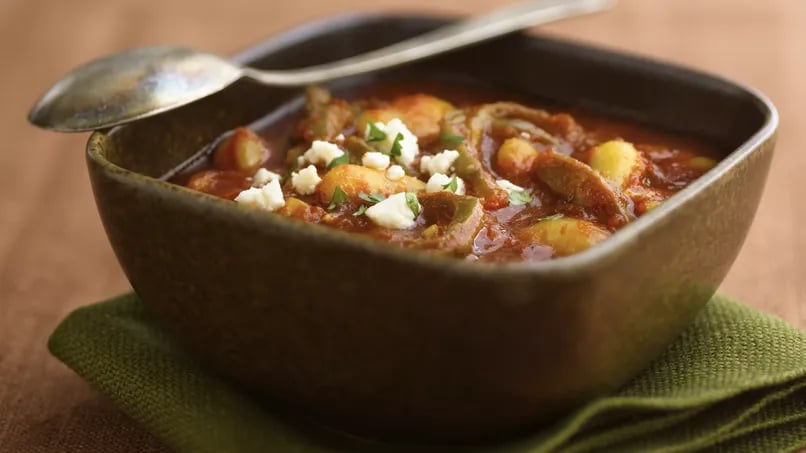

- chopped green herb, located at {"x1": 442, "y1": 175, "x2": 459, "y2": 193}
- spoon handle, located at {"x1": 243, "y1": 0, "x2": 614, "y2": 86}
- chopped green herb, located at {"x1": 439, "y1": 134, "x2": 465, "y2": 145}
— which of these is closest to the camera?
chopped green herb, located at {"x1": 442, "y1": 175, "x2": 459, "y2": 193}

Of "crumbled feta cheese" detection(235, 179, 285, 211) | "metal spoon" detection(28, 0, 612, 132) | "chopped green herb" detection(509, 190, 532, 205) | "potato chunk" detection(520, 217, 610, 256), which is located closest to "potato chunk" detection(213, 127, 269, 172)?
"metal spoon" detection(28, 0, 612, 132)

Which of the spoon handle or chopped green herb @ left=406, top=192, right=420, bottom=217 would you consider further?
the spoon handle

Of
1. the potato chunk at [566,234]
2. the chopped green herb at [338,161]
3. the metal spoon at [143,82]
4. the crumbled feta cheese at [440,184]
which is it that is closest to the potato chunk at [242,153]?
the metal spoon at [143,82]

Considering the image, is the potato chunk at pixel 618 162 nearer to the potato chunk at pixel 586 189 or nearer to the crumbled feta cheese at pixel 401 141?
the potato chunk at pixel 586 189

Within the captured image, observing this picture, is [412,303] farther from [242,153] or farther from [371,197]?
[242,153]

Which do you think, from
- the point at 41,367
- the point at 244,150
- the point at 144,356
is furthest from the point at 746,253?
the point at 41,367

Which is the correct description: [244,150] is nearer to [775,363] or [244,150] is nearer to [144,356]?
[144,356]

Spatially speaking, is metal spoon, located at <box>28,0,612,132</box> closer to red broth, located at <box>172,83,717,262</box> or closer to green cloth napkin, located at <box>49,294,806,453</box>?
red broth, located at <box>172,83,717,262</box>
